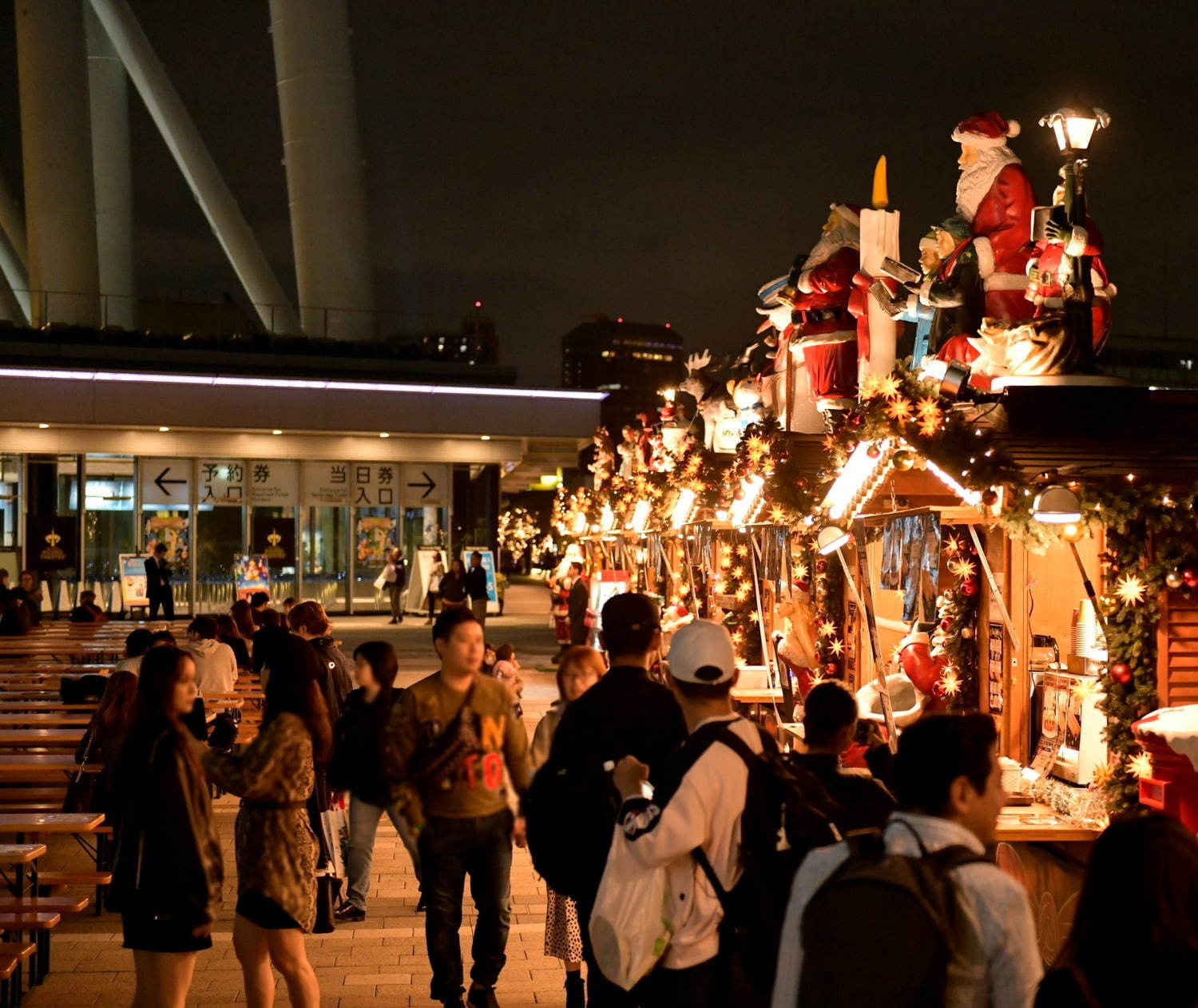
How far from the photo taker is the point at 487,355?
110ft

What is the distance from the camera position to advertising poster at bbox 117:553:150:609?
28828mm

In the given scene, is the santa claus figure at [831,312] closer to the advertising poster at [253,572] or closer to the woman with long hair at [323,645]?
the woman with long hair at [323,645]

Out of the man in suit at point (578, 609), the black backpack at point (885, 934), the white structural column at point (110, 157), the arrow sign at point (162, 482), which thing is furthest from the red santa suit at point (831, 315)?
the white structural column at point (110, 157)

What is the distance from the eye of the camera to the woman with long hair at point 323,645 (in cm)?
831

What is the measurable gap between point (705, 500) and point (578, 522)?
42.2 ft

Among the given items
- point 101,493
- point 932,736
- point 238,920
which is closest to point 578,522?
point 101,493

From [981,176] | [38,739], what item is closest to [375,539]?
[38,739]

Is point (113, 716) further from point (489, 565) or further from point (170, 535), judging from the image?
point (170, 535)

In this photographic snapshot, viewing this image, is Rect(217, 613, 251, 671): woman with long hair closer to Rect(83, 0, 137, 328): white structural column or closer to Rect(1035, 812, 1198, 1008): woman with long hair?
Rect(1035, 812, 1198, 1008): woman with long hair

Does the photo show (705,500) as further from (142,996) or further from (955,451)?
(142,996)

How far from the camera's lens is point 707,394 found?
1706 centimetres

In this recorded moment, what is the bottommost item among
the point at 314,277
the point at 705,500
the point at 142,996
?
the point at 142,996

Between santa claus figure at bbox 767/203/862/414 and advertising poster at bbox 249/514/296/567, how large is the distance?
20879 millimetres

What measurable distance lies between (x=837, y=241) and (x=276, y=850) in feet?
27.5
